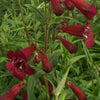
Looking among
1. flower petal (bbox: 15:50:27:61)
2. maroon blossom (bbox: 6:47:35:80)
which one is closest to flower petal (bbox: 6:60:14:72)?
maroon blossom (bbox: 6:47:35:80)

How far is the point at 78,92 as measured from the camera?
1.48m

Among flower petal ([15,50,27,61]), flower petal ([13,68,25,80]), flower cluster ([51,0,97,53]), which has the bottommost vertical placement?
flower petal ([13,68,25,80])

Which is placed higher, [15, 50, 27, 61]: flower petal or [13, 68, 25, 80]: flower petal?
[15, 50, 27, 61]: flower petal

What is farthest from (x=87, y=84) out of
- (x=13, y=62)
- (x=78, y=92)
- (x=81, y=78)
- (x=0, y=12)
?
(x=0, y=12)

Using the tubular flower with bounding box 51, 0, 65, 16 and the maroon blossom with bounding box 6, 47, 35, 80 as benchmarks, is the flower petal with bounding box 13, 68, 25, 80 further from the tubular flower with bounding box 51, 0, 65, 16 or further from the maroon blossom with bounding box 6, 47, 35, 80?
the tubular flower with bounding box 51, 0, 65, 16

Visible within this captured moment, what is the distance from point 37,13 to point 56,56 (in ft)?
1.10

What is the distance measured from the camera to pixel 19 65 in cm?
147

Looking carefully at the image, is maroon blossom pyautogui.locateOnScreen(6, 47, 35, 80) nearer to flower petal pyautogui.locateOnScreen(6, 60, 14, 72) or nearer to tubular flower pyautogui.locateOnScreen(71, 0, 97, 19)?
flower petal pyautogui.locateOnScreen(6, 60, 14, 72)

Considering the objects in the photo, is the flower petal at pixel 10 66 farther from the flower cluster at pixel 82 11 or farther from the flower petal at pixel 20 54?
the flower cluster at pixel 82 11

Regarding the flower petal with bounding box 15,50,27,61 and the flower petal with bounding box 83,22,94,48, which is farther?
the flower petal with bounding box 83,22,94,48

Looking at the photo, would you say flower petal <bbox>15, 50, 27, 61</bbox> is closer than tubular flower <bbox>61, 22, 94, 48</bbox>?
Yes

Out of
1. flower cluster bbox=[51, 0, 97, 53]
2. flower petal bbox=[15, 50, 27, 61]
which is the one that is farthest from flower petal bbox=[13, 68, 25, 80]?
flower cluster bbox=[51, 0, 97, 53]

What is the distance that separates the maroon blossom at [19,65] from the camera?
135cm

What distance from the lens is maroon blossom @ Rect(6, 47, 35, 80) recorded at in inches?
53.2
